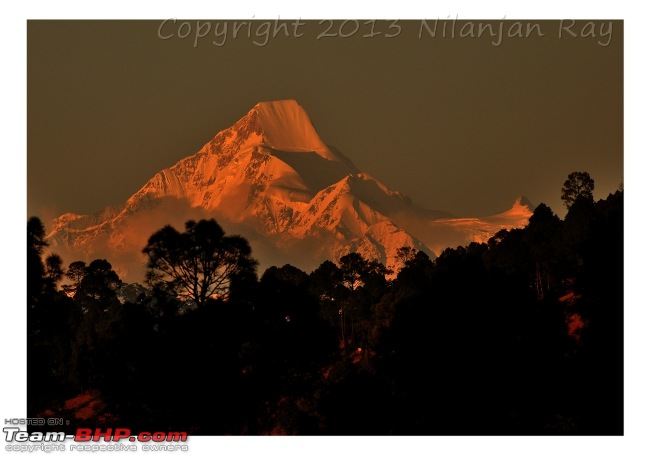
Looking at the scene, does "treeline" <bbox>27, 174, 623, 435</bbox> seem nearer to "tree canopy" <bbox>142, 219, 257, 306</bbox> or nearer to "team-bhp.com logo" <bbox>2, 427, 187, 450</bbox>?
"tree canopy" <bbox>142, 219, 257, 306</bbox>

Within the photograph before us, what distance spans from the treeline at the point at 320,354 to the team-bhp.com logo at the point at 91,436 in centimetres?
219

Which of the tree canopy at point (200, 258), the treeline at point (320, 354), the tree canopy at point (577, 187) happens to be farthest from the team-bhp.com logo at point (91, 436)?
the tree canopy at point (577, 187)

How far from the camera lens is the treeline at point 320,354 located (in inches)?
2643

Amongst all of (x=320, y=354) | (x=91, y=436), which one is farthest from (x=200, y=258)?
(x=91, y=436)

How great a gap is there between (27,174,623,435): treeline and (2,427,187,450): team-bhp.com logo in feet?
7.20

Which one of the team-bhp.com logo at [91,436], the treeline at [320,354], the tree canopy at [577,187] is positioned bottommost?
the team-bhp.com logo at [91,436]

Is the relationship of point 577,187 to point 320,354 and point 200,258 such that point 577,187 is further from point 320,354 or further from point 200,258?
point 200,258

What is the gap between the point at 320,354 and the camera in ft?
254

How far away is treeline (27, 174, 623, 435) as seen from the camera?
6712cm

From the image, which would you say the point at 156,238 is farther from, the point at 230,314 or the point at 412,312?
the point at 412,312

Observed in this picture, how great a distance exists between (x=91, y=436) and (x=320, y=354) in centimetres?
2043

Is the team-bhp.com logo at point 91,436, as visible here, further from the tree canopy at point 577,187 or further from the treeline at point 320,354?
the tree canopy at point 577,187

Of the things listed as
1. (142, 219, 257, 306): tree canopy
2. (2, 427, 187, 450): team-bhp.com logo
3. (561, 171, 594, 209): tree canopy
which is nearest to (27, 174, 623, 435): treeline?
(142, 219, 257, 306): tree canopy

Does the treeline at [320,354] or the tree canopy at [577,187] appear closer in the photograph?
the treeline at [320,354]
